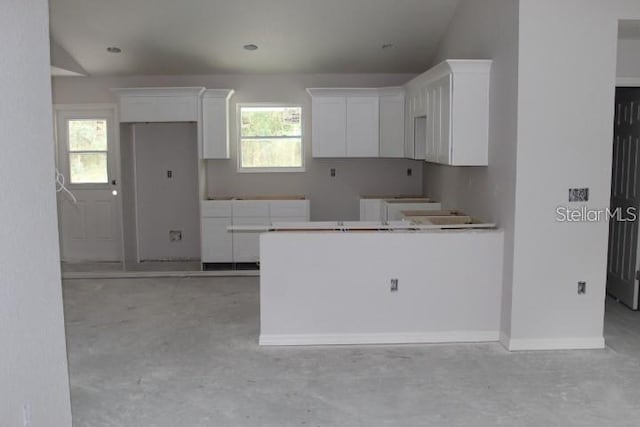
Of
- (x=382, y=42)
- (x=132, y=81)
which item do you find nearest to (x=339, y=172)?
(x=382, y=42)

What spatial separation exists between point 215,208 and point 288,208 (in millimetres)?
845

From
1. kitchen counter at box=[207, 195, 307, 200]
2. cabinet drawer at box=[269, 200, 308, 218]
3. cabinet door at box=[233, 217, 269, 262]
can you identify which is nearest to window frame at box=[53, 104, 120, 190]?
kitchen counter at box=[207, 195, 307, 200]

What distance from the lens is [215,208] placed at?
734cm

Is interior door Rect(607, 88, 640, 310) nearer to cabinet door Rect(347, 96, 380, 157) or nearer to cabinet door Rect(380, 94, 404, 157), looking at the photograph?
cabinet door Rect(380, 94, 404, 157)

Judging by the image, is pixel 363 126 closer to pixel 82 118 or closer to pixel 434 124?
pixel 434 124

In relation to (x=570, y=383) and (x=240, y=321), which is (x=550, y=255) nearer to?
(x=570, y=383)

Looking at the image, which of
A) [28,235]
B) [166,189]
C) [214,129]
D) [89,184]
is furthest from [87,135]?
[28,235]

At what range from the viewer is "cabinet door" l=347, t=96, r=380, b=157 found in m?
7.31

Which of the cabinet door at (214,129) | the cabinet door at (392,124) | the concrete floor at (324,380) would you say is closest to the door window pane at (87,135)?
the cabinet door at (214,129)

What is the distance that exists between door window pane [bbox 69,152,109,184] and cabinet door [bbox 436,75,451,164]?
4.56 m

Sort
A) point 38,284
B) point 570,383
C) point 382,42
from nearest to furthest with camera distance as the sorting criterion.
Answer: point 38,284 → point 570,383 → point 382,42

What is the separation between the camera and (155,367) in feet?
14.1

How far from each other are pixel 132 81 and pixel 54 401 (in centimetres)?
553

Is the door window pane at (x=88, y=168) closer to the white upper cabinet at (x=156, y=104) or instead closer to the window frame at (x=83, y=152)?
the window frame at (x=83, y=152)
